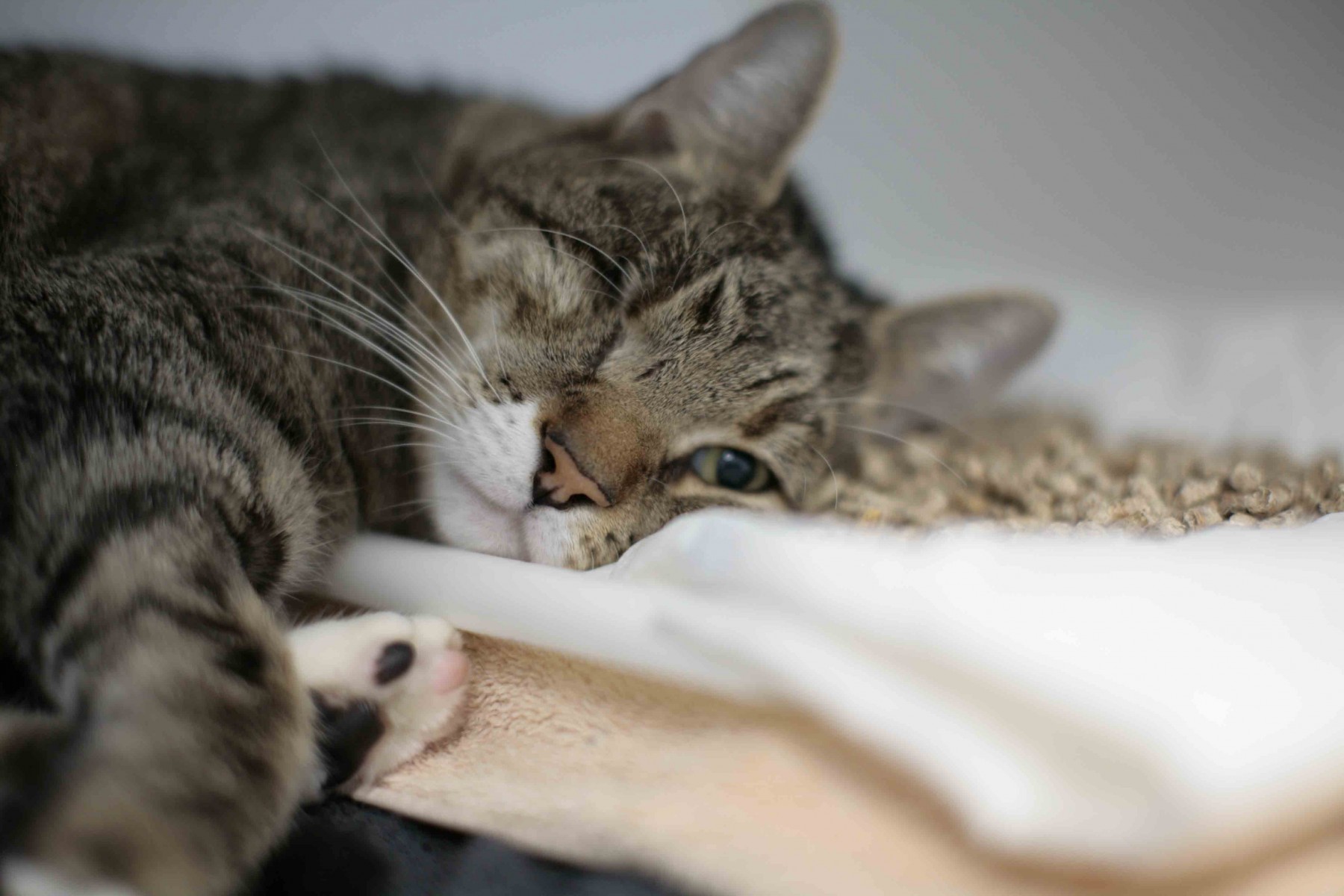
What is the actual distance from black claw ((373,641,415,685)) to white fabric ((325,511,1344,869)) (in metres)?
0.11

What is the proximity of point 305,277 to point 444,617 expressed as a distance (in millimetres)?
509

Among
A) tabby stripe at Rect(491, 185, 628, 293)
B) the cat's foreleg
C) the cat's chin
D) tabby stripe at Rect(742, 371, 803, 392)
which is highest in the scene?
tabby stripe at Rect(491, 185, 628, 293)

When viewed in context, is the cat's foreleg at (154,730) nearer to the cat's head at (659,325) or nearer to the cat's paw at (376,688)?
the cat's paw at (376,688)

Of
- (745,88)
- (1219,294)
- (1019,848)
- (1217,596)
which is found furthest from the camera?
(1219,294)

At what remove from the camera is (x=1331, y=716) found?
623mm

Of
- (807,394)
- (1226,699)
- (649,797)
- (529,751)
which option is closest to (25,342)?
(529,751)

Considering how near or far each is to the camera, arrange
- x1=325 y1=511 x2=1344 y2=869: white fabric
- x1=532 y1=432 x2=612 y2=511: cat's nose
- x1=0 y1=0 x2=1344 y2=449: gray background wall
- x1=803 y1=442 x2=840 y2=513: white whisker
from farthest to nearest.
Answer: x1=0 y1=0 x2=1344 y2=449: gray background wall < x1=803 y1=442 x2=840 y2=513: white whisker < x1=532 y1=432 x2=612 y2=511: cat's nose < x1=325 y1=511 x2=1344 y2=869: white fabric

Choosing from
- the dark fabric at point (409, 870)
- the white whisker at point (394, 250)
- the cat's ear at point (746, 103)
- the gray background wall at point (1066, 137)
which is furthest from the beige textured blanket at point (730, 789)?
the gray background wall at point (1066, 137)

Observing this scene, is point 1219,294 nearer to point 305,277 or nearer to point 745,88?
point 745,88

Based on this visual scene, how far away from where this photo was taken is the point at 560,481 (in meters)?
0.96

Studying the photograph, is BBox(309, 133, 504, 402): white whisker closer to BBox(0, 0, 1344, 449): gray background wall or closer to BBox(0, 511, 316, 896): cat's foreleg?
BBox(0, 511, 316, 896): cat's foreleg

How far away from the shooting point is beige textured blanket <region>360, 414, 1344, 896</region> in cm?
63

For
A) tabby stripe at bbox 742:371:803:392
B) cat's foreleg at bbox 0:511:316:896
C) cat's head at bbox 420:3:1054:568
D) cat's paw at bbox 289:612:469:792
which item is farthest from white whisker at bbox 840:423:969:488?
cat's foreleg at bbox 0:511:316:896

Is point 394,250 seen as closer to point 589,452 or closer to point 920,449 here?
point 589,452
